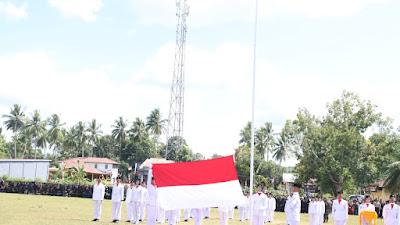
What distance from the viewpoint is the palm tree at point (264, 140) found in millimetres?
78688

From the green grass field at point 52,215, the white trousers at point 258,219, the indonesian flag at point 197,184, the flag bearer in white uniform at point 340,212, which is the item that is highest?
the indonesian flag at point 197,184

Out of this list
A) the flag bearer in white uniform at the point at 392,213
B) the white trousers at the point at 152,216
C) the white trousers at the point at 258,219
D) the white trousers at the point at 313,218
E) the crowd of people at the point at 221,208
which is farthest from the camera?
the white trousers at the point at 313,218

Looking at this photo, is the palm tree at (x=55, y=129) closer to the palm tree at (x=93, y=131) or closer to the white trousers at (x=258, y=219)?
the palm tree at (x=93, y=131)

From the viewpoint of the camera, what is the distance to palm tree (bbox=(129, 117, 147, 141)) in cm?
8769

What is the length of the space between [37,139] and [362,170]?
60754 mm

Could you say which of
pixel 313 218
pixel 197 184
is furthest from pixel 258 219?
pixel 197 184

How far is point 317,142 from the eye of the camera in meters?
48.0

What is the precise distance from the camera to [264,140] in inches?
3130

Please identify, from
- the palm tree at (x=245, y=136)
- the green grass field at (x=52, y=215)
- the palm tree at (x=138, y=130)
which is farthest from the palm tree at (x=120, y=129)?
the green grass field at (x=52, y=215)

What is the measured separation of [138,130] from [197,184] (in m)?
79.3

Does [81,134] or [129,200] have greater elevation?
[81,134]

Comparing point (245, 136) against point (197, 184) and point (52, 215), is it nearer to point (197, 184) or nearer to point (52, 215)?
point (52, 215)

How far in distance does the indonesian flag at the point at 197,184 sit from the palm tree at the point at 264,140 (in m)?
69.1

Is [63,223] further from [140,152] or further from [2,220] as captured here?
[140,152]
